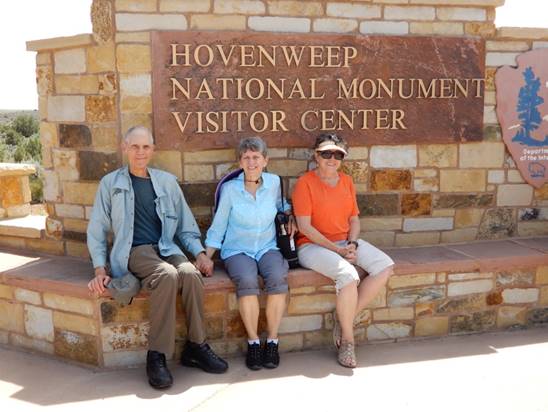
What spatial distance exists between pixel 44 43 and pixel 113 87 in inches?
26.3

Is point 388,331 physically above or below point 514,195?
below

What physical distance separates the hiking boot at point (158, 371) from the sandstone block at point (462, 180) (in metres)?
2.59

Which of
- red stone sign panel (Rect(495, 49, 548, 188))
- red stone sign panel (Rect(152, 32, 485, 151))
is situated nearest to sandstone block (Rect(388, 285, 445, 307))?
red stone sign panel (Rect(152, 32, 485, 151))

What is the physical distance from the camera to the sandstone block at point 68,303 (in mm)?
3664

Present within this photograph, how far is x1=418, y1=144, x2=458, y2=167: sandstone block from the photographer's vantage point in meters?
4.57

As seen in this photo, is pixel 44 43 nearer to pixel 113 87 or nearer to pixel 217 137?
pixel 113 87

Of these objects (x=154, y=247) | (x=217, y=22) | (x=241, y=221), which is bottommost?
(x=154, y=247)

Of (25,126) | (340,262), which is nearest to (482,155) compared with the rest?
(340,262)

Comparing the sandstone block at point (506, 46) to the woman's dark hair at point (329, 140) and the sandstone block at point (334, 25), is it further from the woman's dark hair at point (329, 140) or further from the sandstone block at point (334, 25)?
the woman's dark hair at point (329, 140)

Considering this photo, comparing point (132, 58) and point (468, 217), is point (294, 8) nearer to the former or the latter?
point (132, 58)

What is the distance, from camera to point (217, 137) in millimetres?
4168

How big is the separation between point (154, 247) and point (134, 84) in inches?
45.8

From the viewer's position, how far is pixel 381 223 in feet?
15.0

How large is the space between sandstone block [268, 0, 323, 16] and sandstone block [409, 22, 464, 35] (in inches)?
30.4
